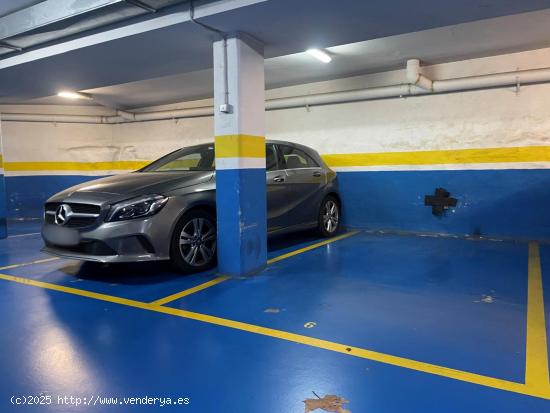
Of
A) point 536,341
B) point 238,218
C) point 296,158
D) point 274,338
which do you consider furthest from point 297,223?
point 536,341

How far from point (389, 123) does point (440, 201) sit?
4.85 feet

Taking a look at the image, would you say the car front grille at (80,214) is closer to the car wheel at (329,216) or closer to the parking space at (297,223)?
the parking space at (297,223)

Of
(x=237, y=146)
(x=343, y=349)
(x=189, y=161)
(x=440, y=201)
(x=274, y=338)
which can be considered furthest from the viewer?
(x=440, y=201)

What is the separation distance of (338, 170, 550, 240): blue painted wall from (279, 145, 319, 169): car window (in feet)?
4.45

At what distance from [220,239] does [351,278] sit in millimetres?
1360

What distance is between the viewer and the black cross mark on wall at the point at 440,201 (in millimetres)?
6180

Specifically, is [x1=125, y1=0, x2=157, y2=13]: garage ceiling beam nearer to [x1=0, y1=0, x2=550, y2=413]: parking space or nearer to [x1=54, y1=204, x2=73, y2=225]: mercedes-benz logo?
[x1=0, y1=0, x2=550, y2=413]: parking space

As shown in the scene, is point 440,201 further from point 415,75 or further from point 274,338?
point 274,338

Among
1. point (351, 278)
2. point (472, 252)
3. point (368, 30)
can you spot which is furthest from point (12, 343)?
point (472, 252)

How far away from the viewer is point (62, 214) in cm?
398

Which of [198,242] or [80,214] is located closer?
[80,214]

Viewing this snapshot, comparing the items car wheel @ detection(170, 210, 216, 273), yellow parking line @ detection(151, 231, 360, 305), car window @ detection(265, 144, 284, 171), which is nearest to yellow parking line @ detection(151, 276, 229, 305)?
yellow parking line @ detection(151, 231, 360, 305)

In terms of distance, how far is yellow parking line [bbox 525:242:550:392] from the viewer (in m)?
2.11

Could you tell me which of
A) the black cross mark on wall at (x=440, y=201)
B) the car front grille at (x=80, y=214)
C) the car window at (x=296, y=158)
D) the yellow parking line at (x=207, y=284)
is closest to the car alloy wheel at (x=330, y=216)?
the yellow parking line at (x=207, y=284)
